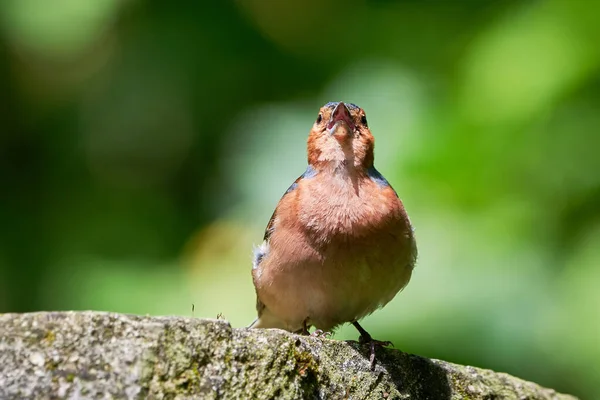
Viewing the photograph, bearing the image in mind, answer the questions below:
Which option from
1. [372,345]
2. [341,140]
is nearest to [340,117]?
[341,140]

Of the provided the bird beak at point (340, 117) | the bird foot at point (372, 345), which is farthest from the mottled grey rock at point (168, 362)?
the bird beak at point (340, 117)

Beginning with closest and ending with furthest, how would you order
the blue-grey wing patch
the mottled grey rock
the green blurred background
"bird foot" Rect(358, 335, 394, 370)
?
the mottled grey rock < "bird foot" Rect(358, 335, 394, 370) < the blue-grey wing patch < the green blurred background

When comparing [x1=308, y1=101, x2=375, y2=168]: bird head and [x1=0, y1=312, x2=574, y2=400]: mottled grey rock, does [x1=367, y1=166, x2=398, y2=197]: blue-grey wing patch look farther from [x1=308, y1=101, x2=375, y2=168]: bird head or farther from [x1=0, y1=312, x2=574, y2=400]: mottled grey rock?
[x1=0, y1=312, x2=574, y2=400]: mottled grey rock

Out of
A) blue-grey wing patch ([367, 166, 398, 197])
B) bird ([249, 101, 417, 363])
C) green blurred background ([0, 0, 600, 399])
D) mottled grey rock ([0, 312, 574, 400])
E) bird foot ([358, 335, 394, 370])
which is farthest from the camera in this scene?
green blurred background ([0, 0, 600, 399])

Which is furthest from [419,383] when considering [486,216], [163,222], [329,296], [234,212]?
[163,222]

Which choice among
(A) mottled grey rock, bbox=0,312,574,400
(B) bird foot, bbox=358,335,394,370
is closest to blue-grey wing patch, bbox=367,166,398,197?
(B) bird foot, bbox=358,335,394,370

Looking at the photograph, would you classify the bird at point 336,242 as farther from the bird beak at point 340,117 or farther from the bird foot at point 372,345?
the bird foot at point 372,345
